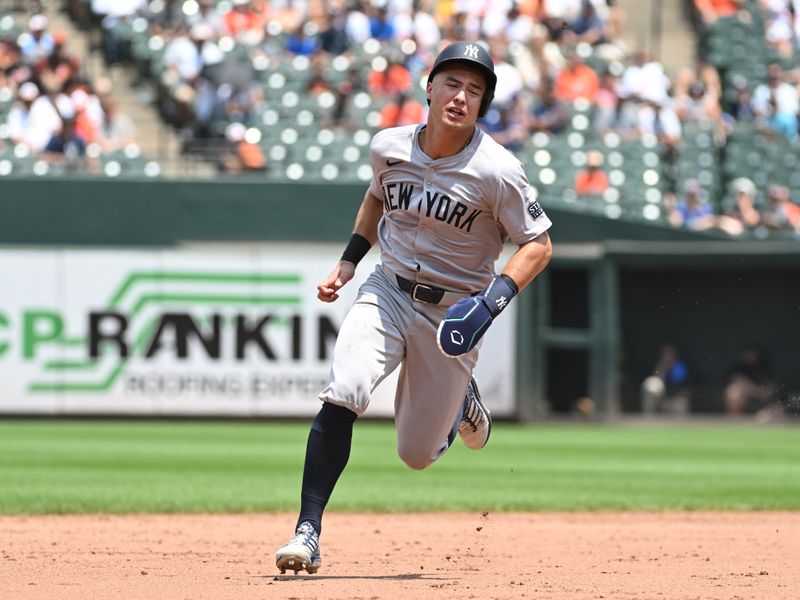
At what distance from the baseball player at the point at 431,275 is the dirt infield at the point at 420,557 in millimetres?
436

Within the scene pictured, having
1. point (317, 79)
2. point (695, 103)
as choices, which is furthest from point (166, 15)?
point (695, 103)

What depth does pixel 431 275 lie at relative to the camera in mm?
5477

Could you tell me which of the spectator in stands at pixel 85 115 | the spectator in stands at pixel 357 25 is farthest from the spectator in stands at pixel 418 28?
the spectator in stands at pixel 85 115

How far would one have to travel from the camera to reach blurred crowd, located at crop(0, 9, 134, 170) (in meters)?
16.2

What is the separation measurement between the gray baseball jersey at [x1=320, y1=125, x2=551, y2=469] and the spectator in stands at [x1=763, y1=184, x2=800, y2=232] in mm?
12368

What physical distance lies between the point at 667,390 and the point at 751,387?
1.06 m

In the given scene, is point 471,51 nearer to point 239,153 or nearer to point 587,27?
point 239,153

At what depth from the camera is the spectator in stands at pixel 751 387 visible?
1839 centimetres

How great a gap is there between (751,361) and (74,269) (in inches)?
329

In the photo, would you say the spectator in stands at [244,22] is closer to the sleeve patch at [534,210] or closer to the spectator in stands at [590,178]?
the spectator in stands at [590,178]

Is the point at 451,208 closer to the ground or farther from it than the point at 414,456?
farther from it

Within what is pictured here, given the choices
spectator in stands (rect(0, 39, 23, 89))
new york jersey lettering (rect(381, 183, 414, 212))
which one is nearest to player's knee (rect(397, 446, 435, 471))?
new york jersey lettering (rect(381, 183, 414, 212))

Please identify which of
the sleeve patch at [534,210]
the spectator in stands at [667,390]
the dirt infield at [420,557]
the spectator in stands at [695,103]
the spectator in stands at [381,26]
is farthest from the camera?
the spectator in stands at [667,390]

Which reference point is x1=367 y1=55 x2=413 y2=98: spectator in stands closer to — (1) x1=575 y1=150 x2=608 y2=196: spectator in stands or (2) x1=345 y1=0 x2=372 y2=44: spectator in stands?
(2) x1=345 y1=0 x2=372 y2=44: spectator in stands
